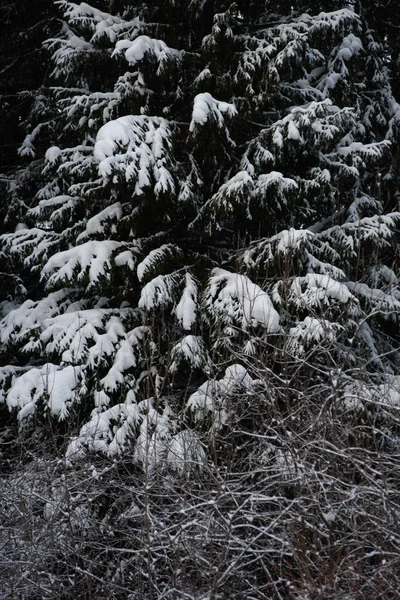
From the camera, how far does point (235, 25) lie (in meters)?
8.01

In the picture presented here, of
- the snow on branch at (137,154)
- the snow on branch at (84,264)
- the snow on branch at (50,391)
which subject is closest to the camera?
the snow on branch at (137,154)

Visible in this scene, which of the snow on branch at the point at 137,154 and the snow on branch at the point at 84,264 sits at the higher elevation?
the snow on branch at the point at 137,154

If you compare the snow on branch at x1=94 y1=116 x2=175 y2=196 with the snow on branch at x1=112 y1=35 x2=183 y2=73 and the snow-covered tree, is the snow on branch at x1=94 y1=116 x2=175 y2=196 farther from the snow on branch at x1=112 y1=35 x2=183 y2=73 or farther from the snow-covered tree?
the snow on branch at x1=112 y1=35 x2=183 y2=73

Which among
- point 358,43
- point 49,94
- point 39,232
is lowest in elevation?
point 39,232

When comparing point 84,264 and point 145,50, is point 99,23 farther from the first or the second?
point 84,264

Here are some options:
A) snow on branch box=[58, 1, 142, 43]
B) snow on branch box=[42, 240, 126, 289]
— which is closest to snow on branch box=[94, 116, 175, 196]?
snow on branch box=[42, 240, 126, 289]

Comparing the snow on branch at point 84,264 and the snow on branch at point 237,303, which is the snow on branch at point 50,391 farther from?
the snow on branch at point 237,303

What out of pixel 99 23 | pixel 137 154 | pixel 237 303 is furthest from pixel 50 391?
pixel 99 23

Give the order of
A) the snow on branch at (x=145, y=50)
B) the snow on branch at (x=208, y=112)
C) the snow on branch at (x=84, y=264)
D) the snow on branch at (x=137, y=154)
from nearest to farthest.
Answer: the snow on branch at (x=137, y=154) → the snow on branch at (x=208, y=112) → the snow on branch at (x=84, y=264) → the snow on branch at (x=145, y=50)

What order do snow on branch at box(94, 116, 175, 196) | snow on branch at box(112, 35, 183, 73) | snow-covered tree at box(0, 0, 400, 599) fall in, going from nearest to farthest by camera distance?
snow-covered tree at box(0, 0, 400, 599), snow on branch at box(94, 116, 175, 196), snow on branch at box(112, 35, 183, 73)

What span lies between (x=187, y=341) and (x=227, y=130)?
2.81 m

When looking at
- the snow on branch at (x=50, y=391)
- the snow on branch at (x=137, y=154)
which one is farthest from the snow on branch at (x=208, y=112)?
the snow on branch at (x=50, y=391)

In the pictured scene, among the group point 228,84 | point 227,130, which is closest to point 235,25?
point 228,84

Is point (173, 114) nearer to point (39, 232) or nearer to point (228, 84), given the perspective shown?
point (228, 84)
